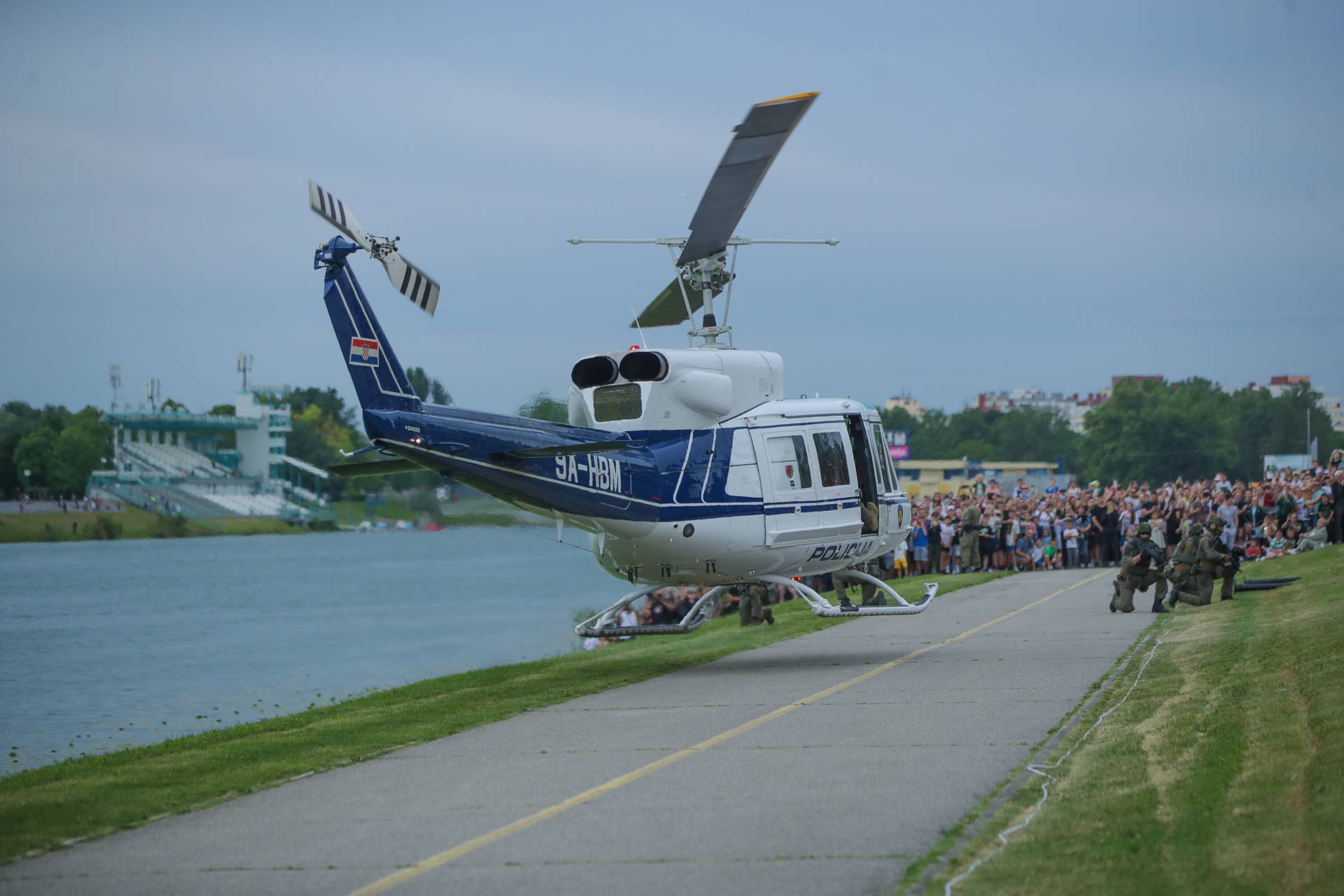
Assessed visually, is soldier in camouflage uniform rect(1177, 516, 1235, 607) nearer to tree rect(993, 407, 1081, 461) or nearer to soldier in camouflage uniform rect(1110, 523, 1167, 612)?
soldier in camouflage uniform rect(1110, 523, 1167, 612)

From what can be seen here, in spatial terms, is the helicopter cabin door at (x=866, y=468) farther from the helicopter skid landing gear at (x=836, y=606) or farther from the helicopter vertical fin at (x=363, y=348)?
the helicopter vertical fin at (x=363, y=348)

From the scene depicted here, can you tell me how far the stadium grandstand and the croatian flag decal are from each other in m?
37.2

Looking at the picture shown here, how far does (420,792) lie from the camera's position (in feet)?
36.6

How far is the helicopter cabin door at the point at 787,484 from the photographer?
1869 cm

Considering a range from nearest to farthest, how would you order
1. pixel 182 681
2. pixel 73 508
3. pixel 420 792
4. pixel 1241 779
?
pixel 1241 779 < pixel 420 792 < pixel 182 681 < pixel 73 508

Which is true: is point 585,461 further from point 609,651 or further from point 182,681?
point 182,681

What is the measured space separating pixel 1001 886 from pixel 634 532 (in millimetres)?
10646

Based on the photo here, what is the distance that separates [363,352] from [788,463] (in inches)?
226

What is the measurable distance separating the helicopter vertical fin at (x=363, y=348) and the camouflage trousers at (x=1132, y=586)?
13081 millimetres

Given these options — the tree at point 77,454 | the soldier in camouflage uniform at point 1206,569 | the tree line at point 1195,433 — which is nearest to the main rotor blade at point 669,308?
the soldier in camouflage uniform at point 1206,569

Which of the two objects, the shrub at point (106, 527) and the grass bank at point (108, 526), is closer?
the grass bank at point (108, 526)

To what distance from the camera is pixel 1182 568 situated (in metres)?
24.3

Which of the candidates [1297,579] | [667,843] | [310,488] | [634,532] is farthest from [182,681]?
[667,843]

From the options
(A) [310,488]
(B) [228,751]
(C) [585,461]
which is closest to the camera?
(B) [228,751]
